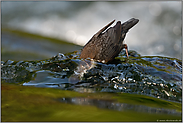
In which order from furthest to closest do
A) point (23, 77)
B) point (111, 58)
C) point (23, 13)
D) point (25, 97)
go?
point (23, 13) < point (111, 58) < point (23, 77) < point (25, 97)

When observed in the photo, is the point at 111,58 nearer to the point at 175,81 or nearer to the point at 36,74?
the point at 175,81

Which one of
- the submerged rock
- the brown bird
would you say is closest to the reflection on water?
the submerged rock

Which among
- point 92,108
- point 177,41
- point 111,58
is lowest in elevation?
point 92,108

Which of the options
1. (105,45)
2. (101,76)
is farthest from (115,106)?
(105,45)

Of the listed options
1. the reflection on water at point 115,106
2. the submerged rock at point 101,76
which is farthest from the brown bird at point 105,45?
the reflection on water at point 115,106

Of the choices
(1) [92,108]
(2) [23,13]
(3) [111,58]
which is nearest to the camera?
(1) [92,108]

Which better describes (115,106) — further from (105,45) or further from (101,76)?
(105,45)

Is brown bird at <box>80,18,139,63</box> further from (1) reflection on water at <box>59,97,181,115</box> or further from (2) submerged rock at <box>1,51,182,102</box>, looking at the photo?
(1) reflection on water at <box>59,97,181,115</box>

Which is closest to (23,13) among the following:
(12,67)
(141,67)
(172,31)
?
(12,67)
